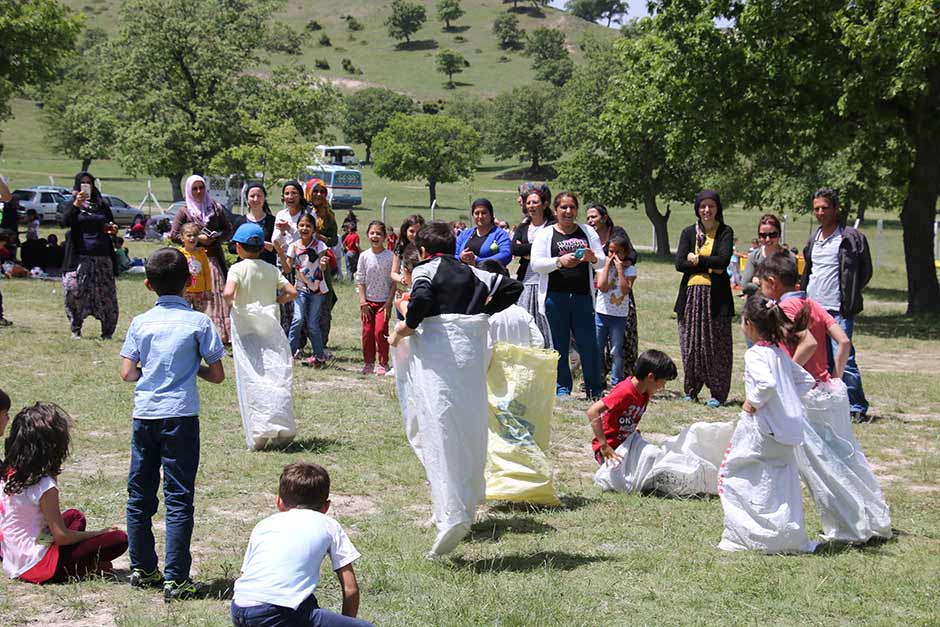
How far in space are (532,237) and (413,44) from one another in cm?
12925

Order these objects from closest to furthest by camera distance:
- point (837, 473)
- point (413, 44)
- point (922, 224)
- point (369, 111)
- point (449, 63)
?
point (837, 473), point (922, 224), point (369, 111), point (449, 63), point (413, 44)

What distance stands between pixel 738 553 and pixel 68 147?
228 feet

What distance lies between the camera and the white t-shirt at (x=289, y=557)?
3957 millimetres

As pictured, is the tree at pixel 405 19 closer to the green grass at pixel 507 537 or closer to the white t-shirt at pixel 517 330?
the green grass at pixel 507 537

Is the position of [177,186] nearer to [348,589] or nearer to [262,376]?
[262,376]

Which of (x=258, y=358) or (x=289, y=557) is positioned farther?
(x=258, y=358)

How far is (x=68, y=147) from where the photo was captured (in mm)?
68312

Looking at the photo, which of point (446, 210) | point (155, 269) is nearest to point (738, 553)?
point (155, 269)

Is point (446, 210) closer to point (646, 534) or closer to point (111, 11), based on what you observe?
point (646, 534)

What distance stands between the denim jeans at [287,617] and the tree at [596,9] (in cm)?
16573

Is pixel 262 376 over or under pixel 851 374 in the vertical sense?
over

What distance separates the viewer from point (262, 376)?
7957 mm

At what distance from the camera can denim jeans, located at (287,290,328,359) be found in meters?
11.5

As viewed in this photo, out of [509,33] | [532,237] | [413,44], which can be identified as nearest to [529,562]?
[532,237]
